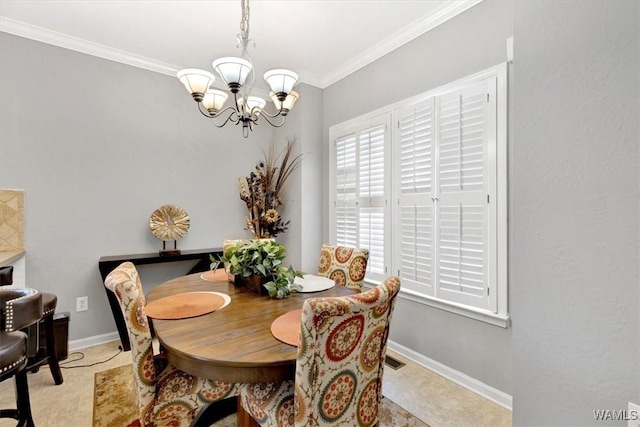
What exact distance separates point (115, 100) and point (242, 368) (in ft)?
9.56

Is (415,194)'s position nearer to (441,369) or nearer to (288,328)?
(441,369)

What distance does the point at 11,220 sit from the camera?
2.43 m

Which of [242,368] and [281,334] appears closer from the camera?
[242,368]

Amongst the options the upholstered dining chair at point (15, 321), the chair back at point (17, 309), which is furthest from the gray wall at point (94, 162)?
the chair back at point (17, 309)

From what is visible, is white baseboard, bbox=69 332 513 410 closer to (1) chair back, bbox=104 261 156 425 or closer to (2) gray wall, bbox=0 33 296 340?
(2) gray wall, bbox=0 33 296 340

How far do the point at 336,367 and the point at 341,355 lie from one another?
0.04 meters

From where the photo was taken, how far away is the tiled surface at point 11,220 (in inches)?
94.4

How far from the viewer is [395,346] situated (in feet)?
8.82

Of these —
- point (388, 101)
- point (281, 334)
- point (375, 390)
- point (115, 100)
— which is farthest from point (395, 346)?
point (115, 100)

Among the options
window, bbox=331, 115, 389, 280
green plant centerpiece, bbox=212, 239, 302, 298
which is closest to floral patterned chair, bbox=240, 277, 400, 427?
green plant centerpiece, bbox=212, 239, 302, 298

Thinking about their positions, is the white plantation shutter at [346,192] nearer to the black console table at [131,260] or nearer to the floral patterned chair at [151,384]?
the black console table at [131,260]

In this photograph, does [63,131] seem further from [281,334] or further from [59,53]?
[281,334]

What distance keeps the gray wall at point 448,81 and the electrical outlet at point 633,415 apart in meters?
0.95

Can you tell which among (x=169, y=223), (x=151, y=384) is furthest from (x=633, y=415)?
(x=169, y=223)
